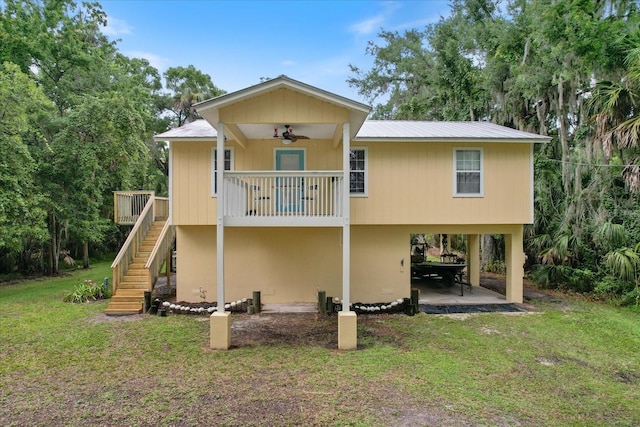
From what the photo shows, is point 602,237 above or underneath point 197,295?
above

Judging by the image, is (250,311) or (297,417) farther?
(250,311)

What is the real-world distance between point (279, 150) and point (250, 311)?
14.8 feet

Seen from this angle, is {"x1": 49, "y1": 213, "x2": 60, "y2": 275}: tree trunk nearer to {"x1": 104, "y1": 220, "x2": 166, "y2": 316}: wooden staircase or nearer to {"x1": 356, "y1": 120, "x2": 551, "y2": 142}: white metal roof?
{"x1": 104, "y1": 220, "x2": 166, "y2": 316}: wooden staircase

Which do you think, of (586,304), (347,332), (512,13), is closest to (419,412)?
(347,332)

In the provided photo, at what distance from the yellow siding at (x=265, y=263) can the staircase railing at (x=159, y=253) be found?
2.49 feet

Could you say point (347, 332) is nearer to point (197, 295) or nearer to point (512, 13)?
point (197, 295)

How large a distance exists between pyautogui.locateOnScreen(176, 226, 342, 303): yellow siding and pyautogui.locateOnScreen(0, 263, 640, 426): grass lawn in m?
1.38

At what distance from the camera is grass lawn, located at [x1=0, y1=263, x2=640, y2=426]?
4430 mm

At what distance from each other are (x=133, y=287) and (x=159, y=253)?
133cm

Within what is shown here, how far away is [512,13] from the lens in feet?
49.4

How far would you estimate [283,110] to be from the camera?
7.04 m

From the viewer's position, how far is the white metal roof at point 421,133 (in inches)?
369

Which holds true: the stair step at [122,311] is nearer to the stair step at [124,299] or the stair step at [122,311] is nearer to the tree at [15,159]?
the stair step at [124,299]

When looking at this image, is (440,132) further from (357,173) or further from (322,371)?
(322,371)
